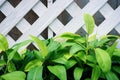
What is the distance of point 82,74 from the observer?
134 cm

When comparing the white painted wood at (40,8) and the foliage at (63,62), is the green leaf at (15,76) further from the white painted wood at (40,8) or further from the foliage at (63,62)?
the white painted wood at (40,8)

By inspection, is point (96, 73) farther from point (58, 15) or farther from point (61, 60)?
point (58, 15)

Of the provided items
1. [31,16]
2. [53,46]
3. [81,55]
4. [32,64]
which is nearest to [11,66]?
[32,64]

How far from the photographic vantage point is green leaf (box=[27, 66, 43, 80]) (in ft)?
3.99

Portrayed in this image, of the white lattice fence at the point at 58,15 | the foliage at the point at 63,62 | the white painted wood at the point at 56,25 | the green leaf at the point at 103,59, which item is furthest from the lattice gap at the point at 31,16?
the green leaf at the point at 103,59

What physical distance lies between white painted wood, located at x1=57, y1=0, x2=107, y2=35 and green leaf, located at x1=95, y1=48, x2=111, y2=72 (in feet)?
2.10

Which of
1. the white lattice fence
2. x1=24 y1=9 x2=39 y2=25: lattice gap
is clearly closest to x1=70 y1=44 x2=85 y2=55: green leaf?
the white lattice fence

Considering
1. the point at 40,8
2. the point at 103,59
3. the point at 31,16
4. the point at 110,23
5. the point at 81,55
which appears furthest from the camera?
the point at 31,16

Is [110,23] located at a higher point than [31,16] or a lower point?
lower

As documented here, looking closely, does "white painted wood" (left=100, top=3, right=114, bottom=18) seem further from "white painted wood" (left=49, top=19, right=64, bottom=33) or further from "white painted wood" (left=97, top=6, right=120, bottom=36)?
"white painted wood" (left=49, top=19, right=64, bottom=33)

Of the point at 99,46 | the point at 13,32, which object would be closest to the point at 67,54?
the point at 99,46

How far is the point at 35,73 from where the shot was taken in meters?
1.23

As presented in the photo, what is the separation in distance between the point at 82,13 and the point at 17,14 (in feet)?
1.58

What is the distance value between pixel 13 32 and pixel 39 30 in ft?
1.51
